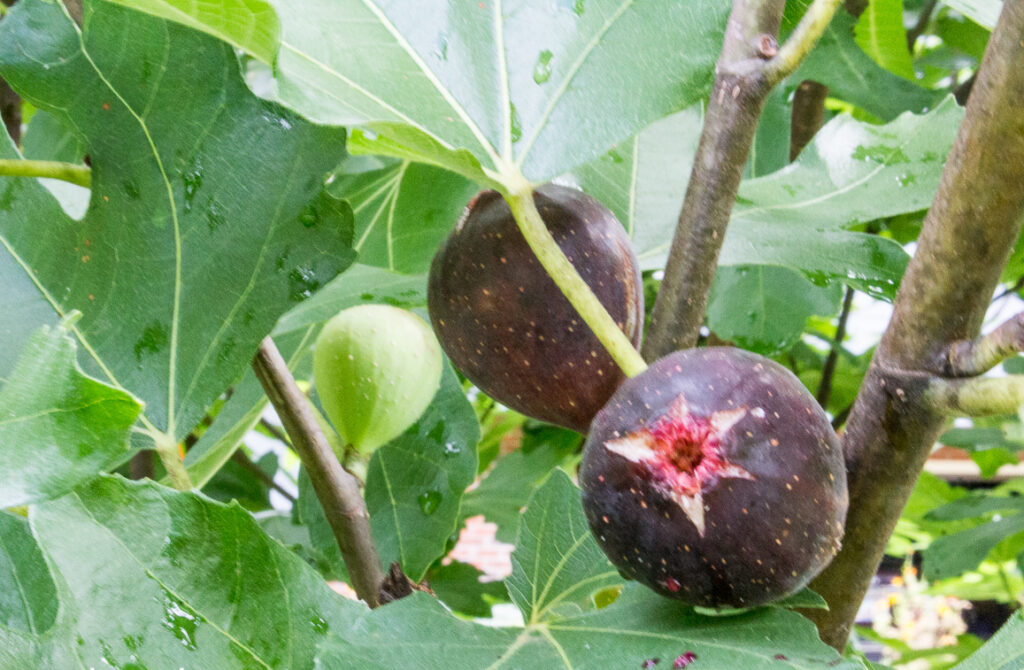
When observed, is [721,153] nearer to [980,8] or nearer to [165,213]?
[980,8]

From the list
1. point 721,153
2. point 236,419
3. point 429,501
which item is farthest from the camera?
point 429,501

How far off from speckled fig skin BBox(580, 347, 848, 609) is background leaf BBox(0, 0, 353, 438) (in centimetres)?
22

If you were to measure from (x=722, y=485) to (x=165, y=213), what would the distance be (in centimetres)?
35

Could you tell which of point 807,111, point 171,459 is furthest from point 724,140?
point 807,111

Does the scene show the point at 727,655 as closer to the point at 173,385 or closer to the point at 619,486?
the point at 619,486

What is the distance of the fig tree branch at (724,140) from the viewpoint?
1.47 ft

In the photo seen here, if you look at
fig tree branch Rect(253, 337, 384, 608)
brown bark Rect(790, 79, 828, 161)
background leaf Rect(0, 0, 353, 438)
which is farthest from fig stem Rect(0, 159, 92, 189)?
brown bark Rect(790, 79, 828, 161)

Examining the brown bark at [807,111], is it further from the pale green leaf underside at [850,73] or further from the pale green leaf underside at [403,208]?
the pale green leaf underside at [403,208]

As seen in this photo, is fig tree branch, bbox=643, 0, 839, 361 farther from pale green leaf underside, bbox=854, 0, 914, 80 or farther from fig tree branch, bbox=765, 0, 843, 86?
pale green leaf underside, bbox=854, 0, 914, 80

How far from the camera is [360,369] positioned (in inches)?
23.4

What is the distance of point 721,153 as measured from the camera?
1.49 feet

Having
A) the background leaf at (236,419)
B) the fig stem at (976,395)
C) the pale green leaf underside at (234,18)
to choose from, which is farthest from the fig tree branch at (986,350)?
the background leaf at (236,419)

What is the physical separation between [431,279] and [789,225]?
28cm

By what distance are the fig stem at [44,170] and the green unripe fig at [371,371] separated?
17cm
